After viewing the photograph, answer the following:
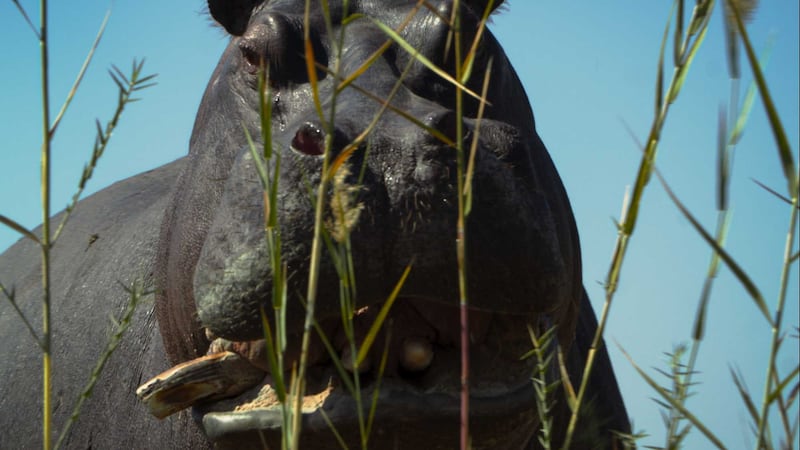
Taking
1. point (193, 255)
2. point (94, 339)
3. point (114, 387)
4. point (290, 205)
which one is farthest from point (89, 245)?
point (290, 205)

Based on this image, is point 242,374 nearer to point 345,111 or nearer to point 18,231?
point 345,111

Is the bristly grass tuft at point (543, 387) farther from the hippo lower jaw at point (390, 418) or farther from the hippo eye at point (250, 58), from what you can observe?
the hippo eye at point (250, 58)

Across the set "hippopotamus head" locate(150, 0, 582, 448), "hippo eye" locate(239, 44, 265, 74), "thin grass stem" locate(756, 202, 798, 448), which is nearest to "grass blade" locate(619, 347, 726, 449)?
"thin grass stem" locate(756, 202, 798, 448)

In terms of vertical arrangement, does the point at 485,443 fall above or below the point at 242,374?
below

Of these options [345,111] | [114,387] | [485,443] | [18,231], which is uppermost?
[345,111]

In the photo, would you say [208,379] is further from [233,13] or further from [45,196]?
[233,13]

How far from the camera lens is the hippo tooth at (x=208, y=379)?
2.83m

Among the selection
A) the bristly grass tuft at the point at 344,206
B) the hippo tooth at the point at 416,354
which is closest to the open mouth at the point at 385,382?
the hippo tooth at the point at 416,354

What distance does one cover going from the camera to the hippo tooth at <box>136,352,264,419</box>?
2.83 m

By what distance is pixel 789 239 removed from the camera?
1363mm

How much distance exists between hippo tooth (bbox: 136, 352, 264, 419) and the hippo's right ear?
144 cm

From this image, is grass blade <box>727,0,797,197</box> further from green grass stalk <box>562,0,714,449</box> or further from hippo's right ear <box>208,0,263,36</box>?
hippo's right ear <box>208,0,263,36</box>

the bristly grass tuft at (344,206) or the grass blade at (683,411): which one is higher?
the bristly grass tuft at (344,206)

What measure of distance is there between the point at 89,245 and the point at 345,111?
3984 mm
